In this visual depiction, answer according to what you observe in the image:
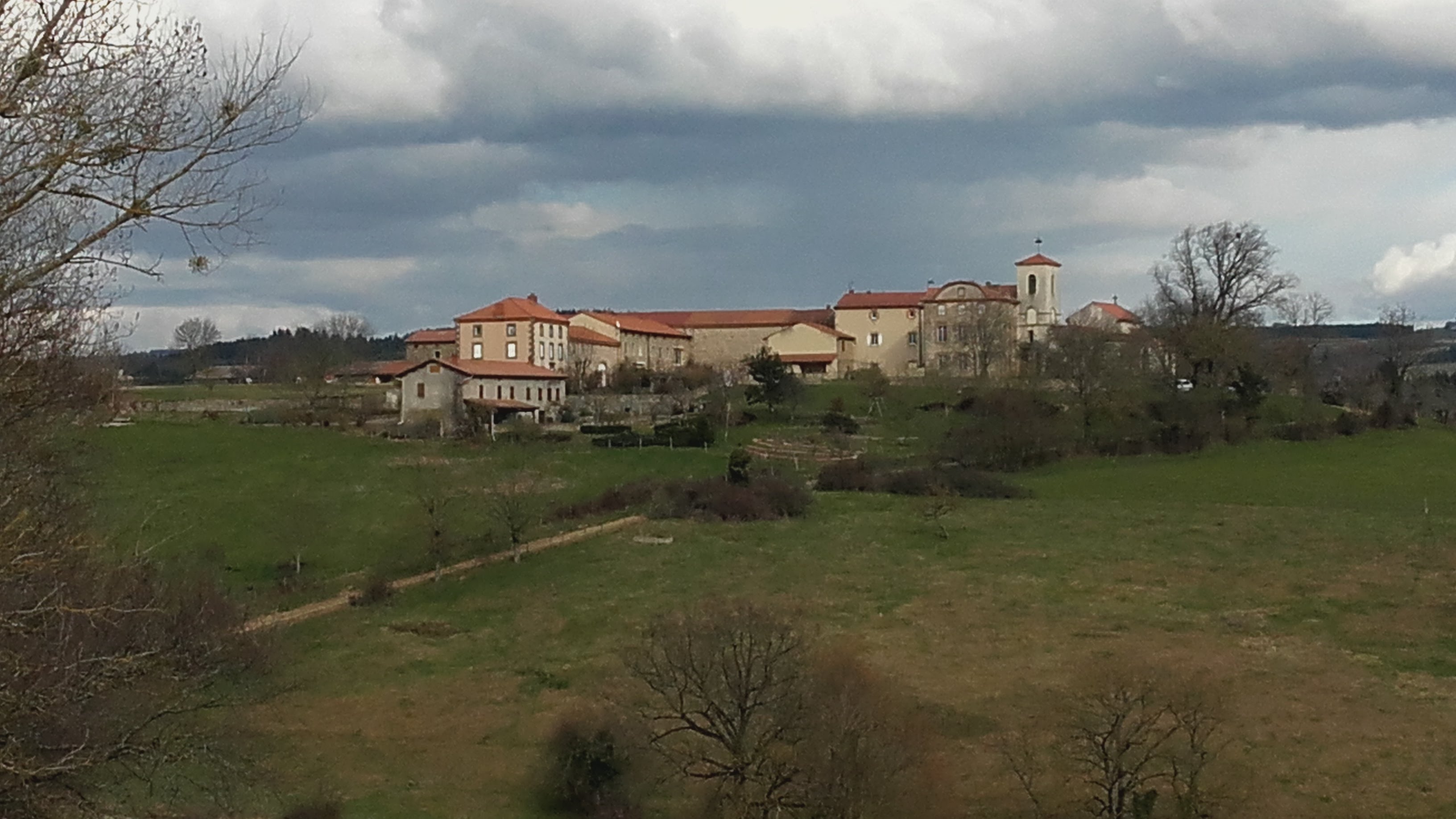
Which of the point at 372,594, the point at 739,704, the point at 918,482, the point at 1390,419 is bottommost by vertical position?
the point at 372,594

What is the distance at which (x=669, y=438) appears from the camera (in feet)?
199

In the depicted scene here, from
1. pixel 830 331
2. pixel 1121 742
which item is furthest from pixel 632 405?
pixel 1121 742

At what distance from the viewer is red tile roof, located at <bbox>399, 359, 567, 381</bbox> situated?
6881 cm

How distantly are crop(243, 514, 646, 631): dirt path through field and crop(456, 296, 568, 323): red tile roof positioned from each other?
4226 cm

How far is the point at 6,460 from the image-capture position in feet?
31.1

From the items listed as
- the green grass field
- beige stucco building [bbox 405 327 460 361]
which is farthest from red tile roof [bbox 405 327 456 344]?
the green grass field

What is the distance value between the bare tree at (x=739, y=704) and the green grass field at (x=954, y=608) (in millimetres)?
3433

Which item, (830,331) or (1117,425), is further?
(830,331)

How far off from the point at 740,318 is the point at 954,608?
3125 inches

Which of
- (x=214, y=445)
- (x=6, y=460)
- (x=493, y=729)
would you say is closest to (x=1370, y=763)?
(x=493, y=729)

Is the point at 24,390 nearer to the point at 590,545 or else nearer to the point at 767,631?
the point at 767,631

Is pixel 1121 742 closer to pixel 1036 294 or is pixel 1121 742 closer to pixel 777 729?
pixel 777 729

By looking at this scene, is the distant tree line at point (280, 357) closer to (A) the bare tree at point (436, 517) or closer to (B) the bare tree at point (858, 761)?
(A) the bare tree at point (436, 517)

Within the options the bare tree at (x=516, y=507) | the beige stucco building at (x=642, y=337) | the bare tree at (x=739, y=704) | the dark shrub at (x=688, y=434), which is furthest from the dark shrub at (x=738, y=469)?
the beige stucco building at (x=642, y=337)
